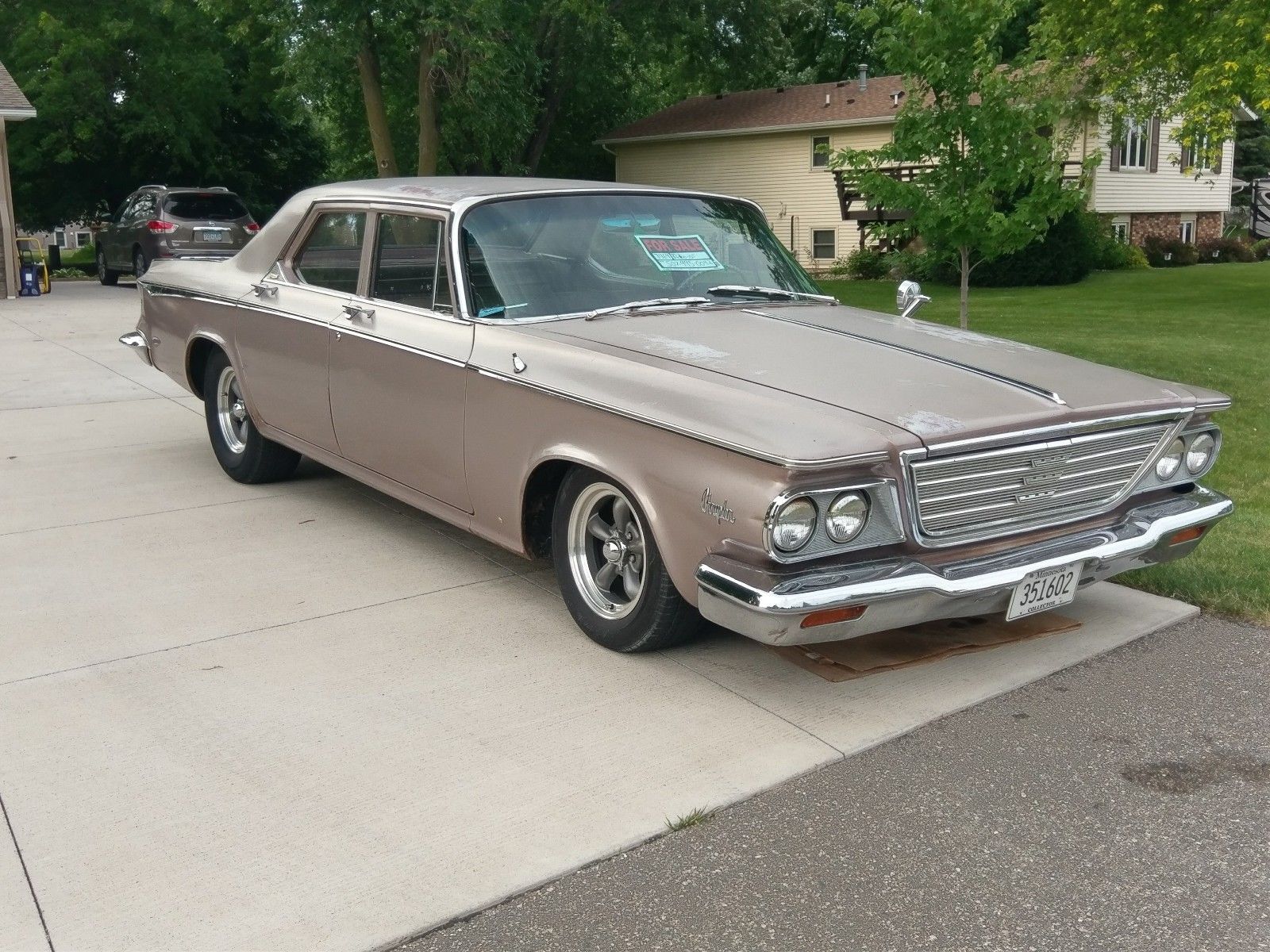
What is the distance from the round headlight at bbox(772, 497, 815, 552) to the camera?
3723 mm

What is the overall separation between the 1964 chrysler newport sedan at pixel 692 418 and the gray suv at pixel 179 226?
1493 cm

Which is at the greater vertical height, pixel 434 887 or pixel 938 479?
pixel 938 479

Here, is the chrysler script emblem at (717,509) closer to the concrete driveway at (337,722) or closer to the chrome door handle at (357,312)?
the concrete driveway at (337,722)

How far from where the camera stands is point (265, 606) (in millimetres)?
5125

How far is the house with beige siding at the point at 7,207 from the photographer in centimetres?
1950

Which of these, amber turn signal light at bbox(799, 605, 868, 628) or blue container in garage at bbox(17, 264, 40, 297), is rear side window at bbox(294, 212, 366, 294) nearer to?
amber turn signal light at bbox(799, 605, 868, 628)

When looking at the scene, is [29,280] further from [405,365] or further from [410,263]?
[405,365]

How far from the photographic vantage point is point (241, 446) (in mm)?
7113

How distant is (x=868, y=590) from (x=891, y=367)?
1.03 metres

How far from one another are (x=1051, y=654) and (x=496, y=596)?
2.18 metres

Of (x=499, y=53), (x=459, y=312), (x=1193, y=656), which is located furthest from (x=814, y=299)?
(x=499, y=53)

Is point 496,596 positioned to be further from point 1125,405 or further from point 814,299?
point 1125,405

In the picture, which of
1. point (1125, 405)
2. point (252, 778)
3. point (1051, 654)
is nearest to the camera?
point (252, 778)

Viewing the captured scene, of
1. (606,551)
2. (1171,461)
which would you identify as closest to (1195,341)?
(1171,461)
